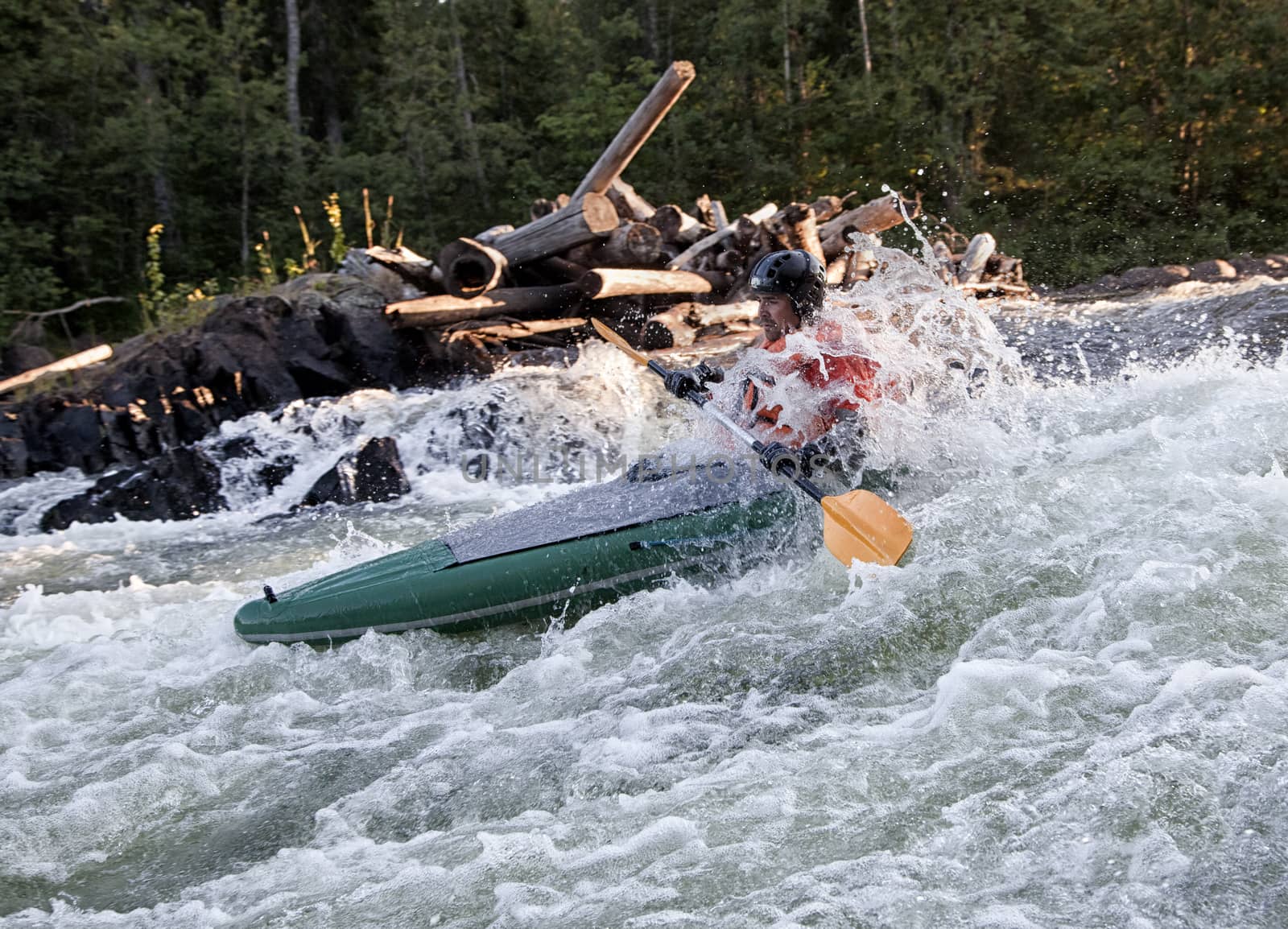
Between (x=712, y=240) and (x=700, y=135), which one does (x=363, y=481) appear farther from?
(x=700, y=135)

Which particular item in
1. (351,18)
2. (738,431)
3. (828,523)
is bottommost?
(828,523)

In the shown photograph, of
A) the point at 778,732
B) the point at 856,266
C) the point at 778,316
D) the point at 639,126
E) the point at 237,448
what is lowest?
the point at 778,732

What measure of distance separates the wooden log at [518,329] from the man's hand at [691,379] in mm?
4183

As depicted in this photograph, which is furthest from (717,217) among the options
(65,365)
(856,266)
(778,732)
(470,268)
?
(778,732)

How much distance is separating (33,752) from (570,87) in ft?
59.8

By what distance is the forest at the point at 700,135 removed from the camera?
1540 cm

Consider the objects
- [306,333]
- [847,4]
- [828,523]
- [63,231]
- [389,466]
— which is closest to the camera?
[828,523]

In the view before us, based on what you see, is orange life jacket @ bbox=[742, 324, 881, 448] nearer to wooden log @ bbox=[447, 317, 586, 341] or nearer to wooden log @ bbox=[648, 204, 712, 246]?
wooden log @ bbox=[447, 317, 586, 341]

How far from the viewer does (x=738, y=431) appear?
425 centimetres

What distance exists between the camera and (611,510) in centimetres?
419

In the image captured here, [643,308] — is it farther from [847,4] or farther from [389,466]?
[847,4]

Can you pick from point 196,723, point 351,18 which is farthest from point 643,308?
point 351,18

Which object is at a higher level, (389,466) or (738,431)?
(738,431)

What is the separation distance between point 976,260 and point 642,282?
4.76 meters
